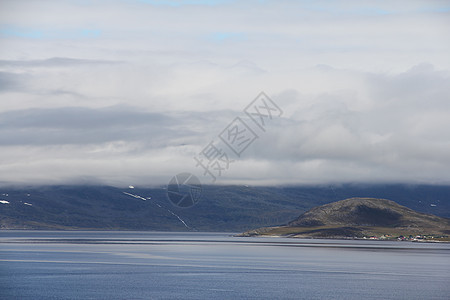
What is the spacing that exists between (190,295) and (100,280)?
34219mm

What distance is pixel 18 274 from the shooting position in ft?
562

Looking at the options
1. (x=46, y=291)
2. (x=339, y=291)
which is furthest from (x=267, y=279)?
(x=46, y=291)

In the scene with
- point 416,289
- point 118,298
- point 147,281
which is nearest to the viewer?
point 118,298

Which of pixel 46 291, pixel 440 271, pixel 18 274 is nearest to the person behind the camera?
pixel 46 291

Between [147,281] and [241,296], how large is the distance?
33.3 m

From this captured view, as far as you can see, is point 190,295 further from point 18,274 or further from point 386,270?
point 386,270

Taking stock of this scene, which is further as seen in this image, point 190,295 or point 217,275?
point 217,275

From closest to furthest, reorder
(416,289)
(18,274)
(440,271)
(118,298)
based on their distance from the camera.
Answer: (118,298) < (416,289) < (18,274) < (440,271)

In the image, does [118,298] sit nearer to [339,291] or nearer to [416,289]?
[339,291]

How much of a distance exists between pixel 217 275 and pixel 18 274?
50.5m

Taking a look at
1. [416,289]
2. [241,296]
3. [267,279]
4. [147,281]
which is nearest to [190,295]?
[241,296]

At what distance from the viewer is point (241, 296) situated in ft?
432

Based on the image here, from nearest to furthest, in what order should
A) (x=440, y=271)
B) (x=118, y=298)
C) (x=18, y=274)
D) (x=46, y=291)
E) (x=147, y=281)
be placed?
(x=118, y=298)
(x=46, y=291)
(x=147, y=281)
(x=18, y=274)
(x=440, y=271)

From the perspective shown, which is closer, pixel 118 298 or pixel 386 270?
pixel 118 298
